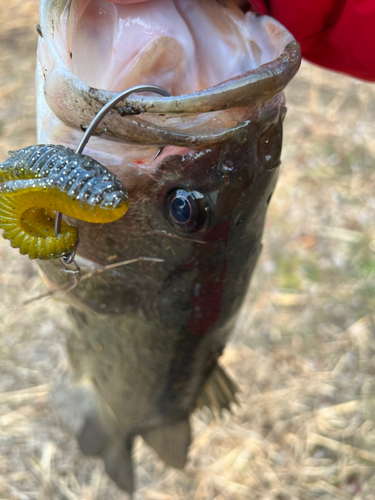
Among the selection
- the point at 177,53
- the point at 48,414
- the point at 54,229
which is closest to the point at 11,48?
the point at 48,414

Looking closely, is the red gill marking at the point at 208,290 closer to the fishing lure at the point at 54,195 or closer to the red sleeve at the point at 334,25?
the fishing lure at the point at 54,195

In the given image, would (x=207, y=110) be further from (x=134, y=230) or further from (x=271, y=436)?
(x=271, y=436)

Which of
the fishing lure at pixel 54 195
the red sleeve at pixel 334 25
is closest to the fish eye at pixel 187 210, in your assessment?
the fishing lure at pixel 54 195

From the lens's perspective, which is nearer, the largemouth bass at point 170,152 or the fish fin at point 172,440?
the largemouth bass at point 170,152

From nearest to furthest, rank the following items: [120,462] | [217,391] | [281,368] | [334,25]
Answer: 1. [334,25]
2. [217,391]
3. [120,462]
4. [281,368]

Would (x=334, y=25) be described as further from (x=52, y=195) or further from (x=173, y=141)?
(x=52, y=195)

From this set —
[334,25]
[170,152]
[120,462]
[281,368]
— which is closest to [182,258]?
[170,152]

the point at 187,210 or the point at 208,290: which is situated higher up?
the point at 187,210
